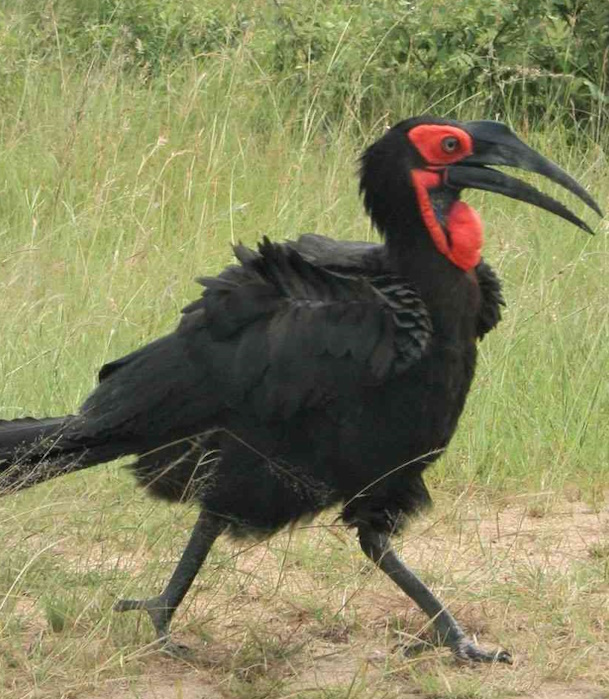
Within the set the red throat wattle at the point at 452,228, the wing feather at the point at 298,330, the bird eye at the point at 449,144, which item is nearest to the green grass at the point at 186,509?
the wing feather at the point at 298,330

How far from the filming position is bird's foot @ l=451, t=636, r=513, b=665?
145 inches

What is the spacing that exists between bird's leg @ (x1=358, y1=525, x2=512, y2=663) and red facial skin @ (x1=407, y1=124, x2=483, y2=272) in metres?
0.73

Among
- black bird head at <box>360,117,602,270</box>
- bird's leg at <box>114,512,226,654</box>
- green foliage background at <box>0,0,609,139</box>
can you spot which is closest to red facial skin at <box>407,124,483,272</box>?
black bird head at <box>360,117,602,270</box>

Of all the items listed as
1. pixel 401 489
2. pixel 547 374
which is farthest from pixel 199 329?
pixel 547 374

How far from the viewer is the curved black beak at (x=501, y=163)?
3693mm

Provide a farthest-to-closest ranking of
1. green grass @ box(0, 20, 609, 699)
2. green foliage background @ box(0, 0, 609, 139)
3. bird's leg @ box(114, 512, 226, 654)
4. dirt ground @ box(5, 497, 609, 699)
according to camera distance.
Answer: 1. green foliage background @ box(0, 0, 609, 139)
2. bird's leg @ box(114, 512, 226, 654)
3. green grass @ box(0, 20, 609, 699)
4. dirt ground @ box(5, 497, 609, 699)

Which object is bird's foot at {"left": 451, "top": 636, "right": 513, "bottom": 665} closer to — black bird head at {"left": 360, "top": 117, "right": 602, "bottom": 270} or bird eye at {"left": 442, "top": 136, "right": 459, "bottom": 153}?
black bird head at {"left": 360, "top": 117, "right": 602, "bottom": 270}

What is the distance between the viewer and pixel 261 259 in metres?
3.68

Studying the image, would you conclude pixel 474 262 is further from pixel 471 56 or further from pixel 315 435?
pixel 471 56

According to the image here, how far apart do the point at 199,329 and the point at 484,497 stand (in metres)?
1.33

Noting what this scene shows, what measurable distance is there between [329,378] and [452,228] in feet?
1.55

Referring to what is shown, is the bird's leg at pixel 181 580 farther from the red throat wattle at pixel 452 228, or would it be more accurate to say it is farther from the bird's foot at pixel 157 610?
the red throat wattle at pixel 452 228

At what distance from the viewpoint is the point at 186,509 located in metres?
3.84

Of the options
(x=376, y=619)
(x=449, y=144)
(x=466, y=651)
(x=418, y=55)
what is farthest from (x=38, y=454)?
(x=418, y=55)
